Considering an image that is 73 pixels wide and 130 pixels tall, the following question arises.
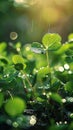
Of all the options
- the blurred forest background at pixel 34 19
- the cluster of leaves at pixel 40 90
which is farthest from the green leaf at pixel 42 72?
the blurred forest background at pixel 34 19

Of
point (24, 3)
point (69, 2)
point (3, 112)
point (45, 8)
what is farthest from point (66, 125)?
point (45, 8)

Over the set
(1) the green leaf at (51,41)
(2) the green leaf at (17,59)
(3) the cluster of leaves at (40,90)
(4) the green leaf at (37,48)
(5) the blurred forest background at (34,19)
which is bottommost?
(5) the blurred forest background at (34,19)

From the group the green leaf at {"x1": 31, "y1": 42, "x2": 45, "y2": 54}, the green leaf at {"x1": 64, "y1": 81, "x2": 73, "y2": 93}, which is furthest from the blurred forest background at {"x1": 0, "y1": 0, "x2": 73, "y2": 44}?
the green leaf at {"x1": 64, "y1": 81, "x2": 73, "y2": 93}

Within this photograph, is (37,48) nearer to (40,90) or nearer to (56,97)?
(40,90)

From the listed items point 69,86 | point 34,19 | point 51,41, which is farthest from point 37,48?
point 34,19

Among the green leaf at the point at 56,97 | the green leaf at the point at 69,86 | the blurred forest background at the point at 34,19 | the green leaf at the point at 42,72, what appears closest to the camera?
the green leaf at the point at 56,97

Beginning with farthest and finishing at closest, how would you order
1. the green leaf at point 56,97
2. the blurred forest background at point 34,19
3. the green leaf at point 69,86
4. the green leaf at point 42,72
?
the blurred forest background at point 34,19 → the green leaf at point 42,72 → the green leaf at point 69,86 → the green leaf at point 56,97

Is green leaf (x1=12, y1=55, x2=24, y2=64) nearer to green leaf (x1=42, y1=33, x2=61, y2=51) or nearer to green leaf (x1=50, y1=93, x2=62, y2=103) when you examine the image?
green leaf (x1=42, y1=33, x2=61, y2=51)

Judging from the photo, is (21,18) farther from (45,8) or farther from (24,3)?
(24,3)

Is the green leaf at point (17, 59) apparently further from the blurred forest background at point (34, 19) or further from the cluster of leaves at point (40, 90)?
the blurred forest background at point (34, 19)
